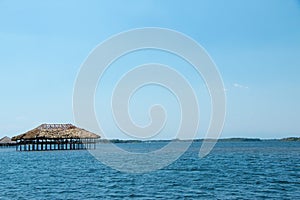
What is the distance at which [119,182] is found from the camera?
28.2 metres

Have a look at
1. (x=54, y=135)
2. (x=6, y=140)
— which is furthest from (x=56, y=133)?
(x=6, y=140)

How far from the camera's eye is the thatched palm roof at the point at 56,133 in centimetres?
8188

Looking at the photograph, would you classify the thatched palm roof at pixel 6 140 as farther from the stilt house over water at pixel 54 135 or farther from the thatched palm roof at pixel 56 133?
the thatched palm roof at pixel 56 133

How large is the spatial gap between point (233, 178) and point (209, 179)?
1.82 metres

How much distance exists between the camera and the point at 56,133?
83500mm

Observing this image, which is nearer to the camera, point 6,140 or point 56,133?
point 56,133

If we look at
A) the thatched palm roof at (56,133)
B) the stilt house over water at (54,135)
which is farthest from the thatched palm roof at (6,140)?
the thatched palm roof at (56,133)

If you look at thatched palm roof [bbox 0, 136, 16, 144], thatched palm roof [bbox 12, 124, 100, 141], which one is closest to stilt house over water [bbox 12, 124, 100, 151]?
thatched palm roof [bbox 12, 124, 100, 141]

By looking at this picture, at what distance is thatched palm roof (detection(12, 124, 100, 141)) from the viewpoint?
269 ft

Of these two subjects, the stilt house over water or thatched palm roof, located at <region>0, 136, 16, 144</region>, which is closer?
the stilt house over water

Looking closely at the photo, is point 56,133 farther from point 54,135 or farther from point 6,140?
point 6,140

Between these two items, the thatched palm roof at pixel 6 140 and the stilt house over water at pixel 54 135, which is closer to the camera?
the stilt house over water at pixel 54 135

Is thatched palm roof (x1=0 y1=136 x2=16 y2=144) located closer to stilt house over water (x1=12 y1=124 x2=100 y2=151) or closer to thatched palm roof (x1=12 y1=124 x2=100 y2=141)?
stilt house over water (x1=12 y1=124 x2=100 y2=151)

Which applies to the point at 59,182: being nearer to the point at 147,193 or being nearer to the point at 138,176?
the point at 138,176
